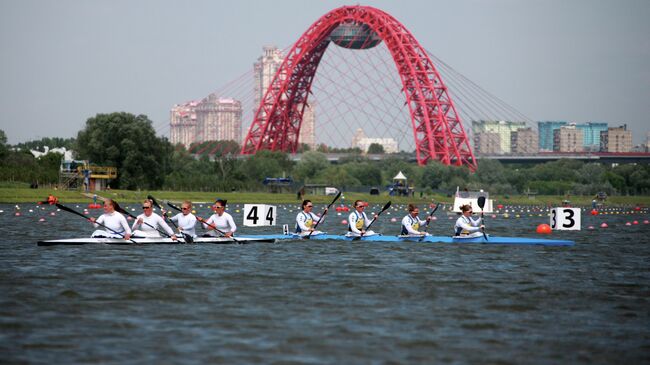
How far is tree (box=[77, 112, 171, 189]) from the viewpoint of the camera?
8956 cm

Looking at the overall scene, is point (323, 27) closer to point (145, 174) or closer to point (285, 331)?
point (145, 174)

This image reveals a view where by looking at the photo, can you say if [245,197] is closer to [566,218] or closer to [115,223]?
[566,218]

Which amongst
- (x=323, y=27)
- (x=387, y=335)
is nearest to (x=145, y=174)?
(x=323, y=27)

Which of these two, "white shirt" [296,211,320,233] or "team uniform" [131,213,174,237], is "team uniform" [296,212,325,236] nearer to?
"white shirt" [296,211,320,233]

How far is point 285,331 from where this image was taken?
1533 centimetres

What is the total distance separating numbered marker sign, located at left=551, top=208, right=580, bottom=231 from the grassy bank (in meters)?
41.0

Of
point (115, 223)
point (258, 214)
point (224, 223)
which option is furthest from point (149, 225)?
point (258, 214)

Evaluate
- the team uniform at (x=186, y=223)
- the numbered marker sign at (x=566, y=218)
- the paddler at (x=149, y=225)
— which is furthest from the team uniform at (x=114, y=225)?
the numbered marker sign at (x=566, y=218)

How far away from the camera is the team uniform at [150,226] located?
28953mm

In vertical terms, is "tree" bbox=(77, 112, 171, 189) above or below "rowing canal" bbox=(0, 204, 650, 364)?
above

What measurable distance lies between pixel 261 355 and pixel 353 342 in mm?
1586

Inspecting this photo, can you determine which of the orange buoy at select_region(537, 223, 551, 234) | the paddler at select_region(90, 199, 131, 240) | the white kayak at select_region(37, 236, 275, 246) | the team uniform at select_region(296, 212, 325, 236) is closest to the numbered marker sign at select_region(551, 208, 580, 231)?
the orange buoy at select_region(537, 223, 551, 234)

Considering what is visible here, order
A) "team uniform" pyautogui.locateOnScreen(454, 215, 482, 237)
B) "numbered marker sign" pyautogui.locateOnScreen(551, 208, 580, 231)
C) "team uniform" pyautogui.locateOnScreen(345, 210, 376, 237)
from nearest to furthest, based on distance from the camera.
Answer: "team uniform" pyautogui.locateOnScreen(454, 215, 482, 237), "team uniform" pyautogui.locateOnScreen(345, 210, 376, 237), "numbered marker sign" pyautogui.locateOnScreen(551, 208, 580, 231)

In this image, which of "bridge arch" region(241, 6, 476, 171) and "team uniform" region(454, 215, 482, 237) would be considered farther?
"bridge arch" region(241, 6, 476, 171)
